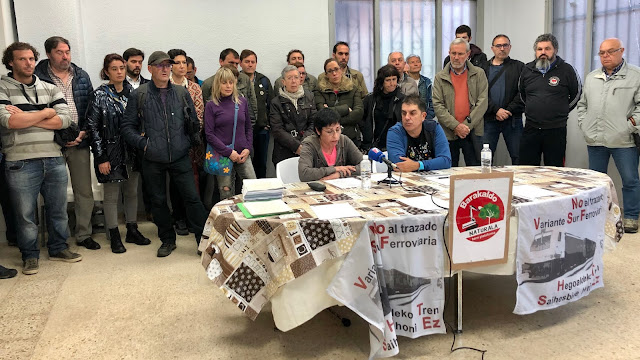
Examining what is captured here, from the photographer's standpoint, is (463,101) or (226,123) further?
(463,101)

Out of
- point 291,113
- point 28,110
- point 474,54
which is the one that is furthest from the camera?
point 474,54

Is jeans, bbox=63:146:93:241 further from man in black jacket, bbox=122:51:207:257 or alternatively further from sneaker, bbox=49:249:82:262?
man in black jacket, bbox=122:51:207:257

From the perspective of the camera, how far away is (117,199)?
4484 millimetres

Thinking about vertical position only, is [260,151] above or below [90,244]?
above

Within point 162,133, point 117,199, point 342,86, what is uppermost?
point 342,86

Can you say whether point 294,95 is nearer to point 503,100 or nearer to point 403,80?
point 403,80

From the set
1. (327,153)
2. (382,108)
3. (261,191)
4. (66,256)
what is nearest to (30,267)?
(66,256)

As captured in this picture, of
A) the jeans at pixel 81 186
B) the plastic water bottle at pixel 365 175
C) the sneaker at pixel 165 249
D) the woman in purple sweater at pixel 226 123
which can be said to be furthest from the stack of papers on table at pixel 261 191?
the jeans at pixel 81 186

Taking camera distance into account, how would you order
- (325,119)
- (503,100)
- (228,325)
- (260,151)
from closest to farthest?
(228,325) → (325,119) → (503,100) → (260,151)

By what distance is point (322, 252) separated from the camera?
2295mm

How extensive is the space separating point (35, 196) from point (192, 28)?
8.01 feet

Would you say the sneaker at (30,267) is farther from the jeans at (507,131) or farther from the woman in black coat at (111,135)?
the jeans at (507,131)

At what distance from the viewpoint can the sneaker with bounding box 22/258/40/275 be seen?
3.82 m

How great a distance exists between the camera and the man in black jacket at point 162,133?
3891 mm
